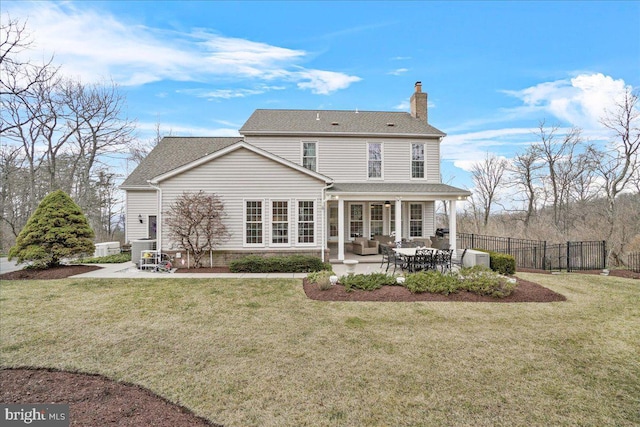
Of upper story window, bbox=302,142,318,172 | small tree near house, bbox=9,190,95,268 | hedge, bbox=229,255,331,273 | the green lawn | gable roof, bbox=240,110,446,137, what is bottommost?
the green lawn

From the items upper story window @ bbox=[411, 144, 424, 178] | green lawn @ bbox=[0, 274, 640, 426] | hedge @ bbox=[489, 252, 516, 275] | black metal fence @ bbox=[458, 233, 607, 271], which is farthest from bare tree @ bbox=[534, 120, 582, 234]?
green lawn @ bbox=[0, 274, 640, 426]

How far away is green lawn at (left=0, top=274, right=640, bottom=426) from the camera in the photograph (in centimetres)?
361

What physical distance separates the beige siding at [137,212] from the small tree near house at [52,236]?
4999mm

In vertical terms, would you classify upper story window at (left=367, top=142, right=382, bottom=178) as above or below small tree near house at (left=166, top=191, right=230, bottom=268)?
above

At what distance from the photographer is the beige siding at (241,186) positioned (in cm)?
1263

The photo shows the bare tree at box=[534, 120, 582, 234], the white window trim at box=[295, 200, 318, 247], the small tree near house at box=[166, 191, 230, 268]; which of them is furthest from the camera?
the bare tree at box=[534, 120, 582, 234]

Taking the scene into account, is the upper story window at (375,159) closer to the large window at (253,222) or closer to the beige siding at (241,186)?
the beige siding at (241,186)

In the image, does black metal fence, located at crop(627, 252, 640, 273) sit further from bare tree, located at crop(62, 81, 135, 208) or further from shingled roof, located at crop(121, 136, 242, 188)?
bare tree, located at crop(62, 81, 135, 208)

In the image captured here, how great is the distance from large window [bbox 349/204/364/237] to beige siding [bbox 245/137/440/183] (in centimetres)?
166

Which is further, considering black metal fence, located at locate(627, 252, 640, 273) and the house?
black metal fence, located at locate(627, 252, 640, 273)

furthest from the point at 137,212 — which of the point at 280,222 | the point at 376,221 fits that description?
the point at 376,221

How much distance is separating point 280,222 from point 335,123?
25.0 feet

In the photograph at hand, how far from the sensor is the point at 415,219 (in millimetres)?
17516

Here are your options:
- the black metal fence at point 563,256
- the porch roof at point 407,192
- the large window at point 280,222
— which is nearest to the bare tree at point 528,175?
the black metal fence at point 563,256
